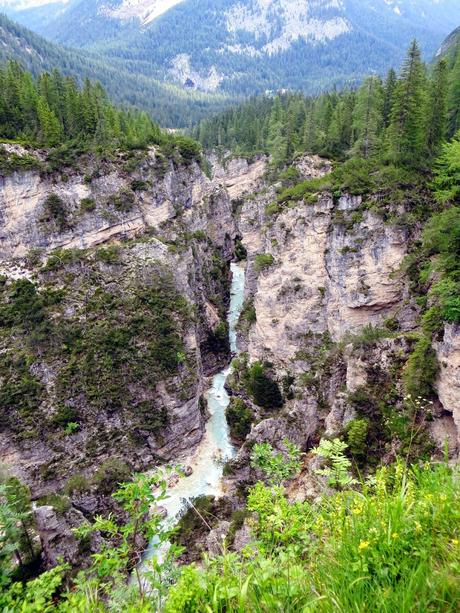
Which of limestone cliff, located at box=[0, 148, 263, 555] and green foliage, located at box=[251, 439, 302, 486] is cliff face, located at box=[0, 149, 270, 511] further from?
green foliage, located at box=[251, 439, 302, 486]

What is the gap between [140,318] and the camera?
155 ft

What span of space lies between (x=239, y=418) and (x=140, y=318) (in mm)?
15816

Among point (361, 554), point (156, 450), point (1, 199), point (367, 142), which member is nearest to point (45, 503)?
point (156, 450)

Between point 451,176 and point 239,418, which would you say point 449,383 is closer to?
point 451,176

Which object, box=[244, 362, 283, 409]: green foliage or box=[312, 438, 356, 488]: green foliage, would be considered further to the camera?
box=[244, 362, 283, 409]: green foliage

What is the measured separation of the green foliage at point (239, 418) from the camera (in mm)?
43816

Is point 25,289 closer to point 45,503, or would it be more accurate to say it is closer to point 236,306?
point 45,503

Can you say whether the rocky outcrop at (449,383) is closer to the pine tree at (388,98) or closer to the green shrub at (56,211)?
the pine tree at (388,98)

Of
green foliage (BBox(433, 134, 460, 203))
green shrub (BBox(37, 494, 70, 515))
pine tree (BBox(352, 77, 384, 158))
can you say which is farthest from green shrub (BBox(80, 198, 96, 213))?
green foliage (BBox(433, 134, 460, 203))

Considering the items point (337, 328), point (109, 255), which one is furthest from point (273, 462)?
point (109, 255)

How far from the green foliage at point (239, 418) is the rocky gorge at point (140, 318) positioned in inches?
22.3

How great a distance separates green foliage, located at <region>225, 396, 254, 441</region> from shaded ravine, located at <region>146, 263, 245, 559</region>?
5.50ft

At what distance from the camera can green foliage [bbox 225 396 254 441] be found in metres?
43.8

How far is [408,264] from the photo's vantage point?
3531cm
